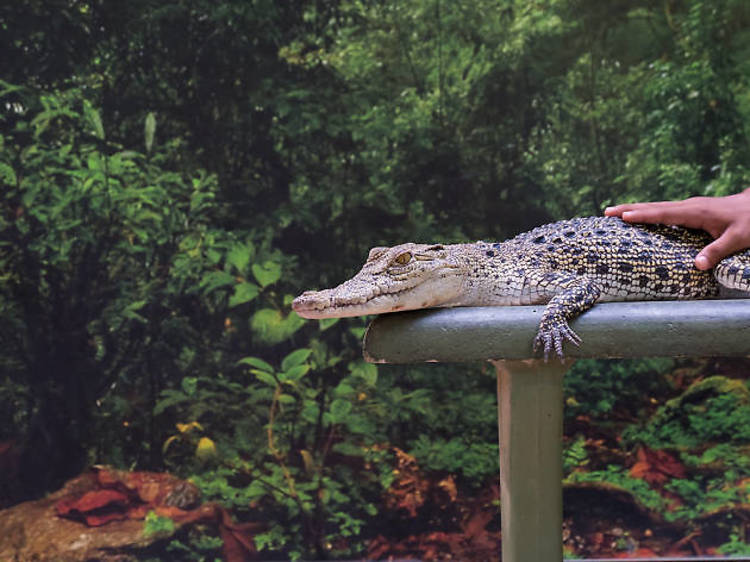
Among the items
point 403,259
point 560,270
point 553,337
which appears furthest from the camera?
point 560,270

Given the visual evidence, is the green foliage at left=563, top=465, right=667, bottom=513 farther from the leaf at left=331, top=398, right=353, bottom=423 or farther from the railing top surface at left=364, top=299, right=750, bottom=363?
A: the railing top surface at left=364, top=299, right=750, bottom=363

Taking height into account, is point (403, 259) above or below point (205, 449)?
above

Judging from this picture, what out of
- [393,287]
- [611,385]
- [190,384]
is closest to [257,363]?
[190,384]

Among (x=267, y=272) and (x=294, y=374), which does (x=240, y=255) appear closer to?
(x=267, y=272)

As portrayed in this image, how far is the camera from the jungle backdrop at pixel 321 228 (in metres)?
2.75

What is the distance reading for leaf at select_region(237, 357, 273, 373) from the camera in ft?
9.16

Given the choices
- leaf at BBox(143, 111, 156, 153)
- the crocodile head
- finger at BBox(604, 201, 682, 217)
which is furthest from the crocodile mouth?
leaf at BBox(143, 111, 156, 153)

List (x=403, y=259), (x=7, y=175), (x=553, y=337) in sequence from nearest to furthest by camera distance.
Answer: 1. (x=553, y=337)
2. (x=403, y=259)
3. (x=7, y=175)

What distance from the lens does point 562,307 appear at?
1.26m

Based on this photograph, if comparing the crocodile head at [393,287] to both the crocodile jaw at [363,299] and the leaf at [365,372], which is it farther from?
the leaf at [365,372]

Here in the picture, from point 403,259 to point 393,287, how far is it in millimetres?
81

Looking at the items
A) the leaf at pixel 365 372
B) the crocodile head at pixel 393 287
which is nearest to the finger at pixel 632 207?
the crocodile head at pixel 393 287

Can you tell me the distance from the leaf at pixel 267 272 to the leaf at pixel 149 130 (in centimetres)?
61

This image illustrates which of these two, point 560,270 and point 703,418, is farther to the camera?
point 703,418
